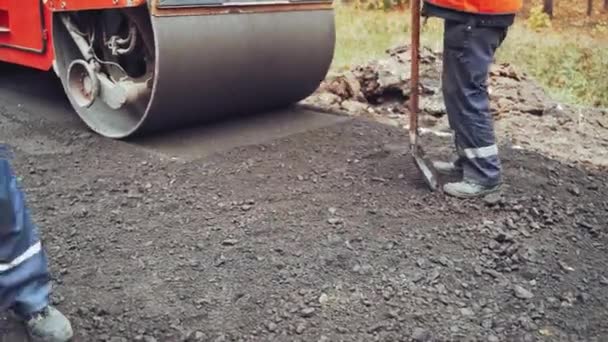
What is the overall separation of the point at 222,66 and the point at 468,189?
1568 mm

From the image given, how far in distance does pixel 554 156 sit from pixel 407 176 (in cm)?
104

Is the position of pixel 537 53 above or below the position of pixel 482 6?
below

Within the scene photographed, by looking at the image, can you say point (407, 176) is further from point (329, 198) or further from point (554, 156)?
point (554, 156)

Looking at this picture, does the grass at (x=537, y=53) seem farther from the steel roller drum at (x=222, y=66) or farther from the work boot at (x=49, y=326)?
the work boot at (x=49, y=326)

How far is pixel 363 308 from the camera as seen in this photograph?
2.31 m

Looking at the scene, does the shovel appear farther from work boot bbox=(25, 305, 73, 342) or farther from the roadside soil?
work boot bbox=(25, 305, 73, 342)

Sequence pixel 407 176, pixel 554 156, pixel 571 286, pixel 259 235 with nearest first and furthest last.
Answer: pixel 571 286
pixel 259 235
pixel 407 176
pixel 554 156

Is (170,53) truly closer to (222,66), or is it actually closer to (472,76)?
(222,66)

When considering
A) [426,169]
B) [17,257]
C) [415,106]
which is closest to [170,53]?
[415,106]

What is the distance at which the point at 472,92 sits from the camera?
3150 mm

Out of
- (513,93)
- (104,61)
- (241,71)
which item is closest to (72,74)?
(104,61)

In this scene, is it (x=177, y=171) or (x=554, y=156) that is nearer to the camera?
(x=177, y=171)

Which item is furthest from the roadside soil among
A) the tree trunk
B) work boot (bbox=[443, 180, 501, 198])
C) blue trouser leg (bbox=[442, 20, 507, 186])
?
the tree trunk

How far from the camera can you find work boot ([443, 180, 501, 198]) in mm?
3188
